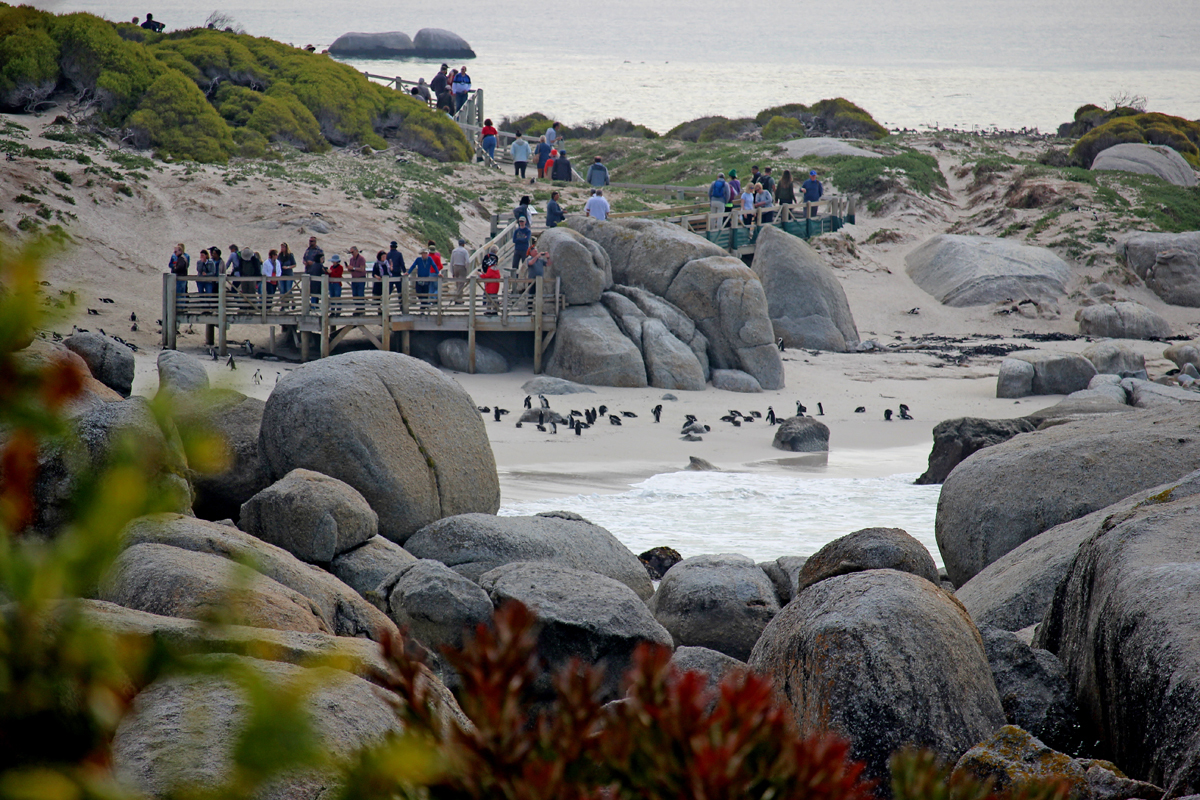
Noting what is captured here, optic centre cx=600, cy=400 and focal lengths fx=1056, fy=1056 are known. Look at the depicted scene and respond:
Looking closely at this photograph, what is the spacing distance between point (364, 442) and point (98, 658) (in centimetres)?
901

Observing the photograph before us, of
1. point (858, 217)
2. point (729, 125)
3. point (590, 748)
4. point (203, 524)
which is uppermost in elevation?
point (729, 125)

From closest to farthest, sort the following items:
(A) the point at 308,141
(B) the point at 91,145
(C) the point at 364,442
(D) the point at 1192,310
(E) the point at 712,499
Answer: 1. (C) the point at 364,442
2. (E) the point at 712,499
3. (B) the point at 91,145
4. (D) the point at 1192,310
5. (A) the point at 308,141

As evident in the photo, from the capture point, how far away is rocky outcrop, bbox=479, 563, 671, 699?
7059mm

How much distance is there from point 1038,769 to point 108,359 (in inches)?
445

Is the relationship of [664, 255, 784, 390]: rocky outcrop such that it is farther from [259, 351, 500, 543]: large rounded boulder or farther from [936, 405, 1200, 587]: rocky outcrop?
[936, 405, 1200, 587]: rocky outcrop

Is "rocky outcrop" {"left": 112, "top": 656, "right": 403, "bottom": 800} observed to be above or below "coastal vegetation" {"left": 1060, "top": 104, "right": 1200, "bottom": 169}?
below

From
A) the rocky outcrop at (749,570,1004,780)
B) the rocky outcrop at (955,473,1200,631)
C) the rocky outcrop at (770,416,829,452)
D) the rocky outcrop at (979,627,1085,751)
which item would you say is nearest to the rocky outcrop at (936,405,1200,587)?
the rocky outcrop at (955,473,1200,631)

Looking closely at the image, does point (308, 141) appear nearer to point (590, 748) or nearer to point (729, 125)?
point (729, 125)

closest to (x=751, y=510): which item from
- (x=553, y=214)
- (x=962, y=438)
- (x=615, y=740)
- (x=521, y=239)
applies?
(x=962, y=438)

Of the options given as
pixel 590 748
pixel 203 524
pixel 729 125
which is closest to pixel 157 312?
pixel 203 524

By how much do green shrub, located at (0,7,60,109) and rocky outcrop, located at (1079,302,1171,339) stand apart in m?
31.1

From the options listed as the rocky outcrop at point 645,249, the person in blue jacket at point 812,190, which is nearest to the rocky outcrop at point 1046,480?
the rocky outcrop at point 645,249

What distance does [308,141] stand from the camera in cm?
3547

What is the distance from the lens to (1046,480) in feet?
29.5
